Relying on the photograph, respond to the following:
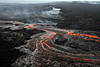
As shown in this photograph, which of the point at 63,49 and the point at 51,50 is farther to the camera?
the point at 63,49

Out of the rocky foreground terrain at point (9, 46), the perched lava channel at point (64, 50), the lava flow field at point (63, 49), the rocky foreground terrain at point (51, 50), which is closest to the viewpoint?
the rocky foreground terrain at point (51, 50)

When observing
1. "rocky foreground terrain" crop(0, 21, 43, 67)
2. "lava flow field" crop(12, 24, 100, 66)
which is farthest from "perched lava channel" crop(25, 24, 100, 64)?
"rocky foreground terrain" crop(0, 21, 43, 67)

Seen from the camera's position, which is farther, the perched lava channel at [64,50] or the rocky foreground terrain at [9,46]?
the perched lava channel at [64,50]

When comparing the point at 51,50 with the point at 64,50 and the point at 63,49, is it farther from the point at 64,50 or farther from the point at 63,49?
the point at 64,50

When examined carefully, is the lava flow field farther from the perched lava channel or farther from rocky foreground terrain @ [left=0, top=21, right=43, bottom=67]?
rocky foreground terrain @ [left=0, top=21, right=43, bottom=67]

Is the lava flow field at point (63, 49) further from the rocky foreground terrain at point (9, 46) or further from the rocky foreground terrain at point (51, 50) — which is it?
the rocky foreground terrain at point (9, 46)

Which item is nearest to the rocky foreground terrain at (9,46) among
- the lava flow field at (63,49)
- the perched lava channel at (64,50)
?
the lava flow field at (63,49)

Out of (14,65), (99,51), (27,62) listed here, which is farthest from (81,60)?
(14,65)

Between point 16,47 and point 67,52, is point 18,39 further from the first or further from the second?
point 67,52

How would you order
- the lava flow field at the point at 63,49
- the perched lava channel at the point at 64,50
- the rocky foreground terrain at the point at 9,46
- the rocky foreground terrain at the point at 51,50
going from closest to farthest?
the rocky foreground terrain at the point at 51,50 → the lava flow field at the point at 63,49 → the rocky foreground terrain at the point at 9,46 → the perched lava channel at the point at 64,50

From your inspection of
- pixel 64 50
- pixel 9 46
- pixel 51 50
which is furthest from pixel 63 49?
pixel 9 46

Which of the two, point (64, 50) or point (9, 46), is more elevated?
point (64, 50)
